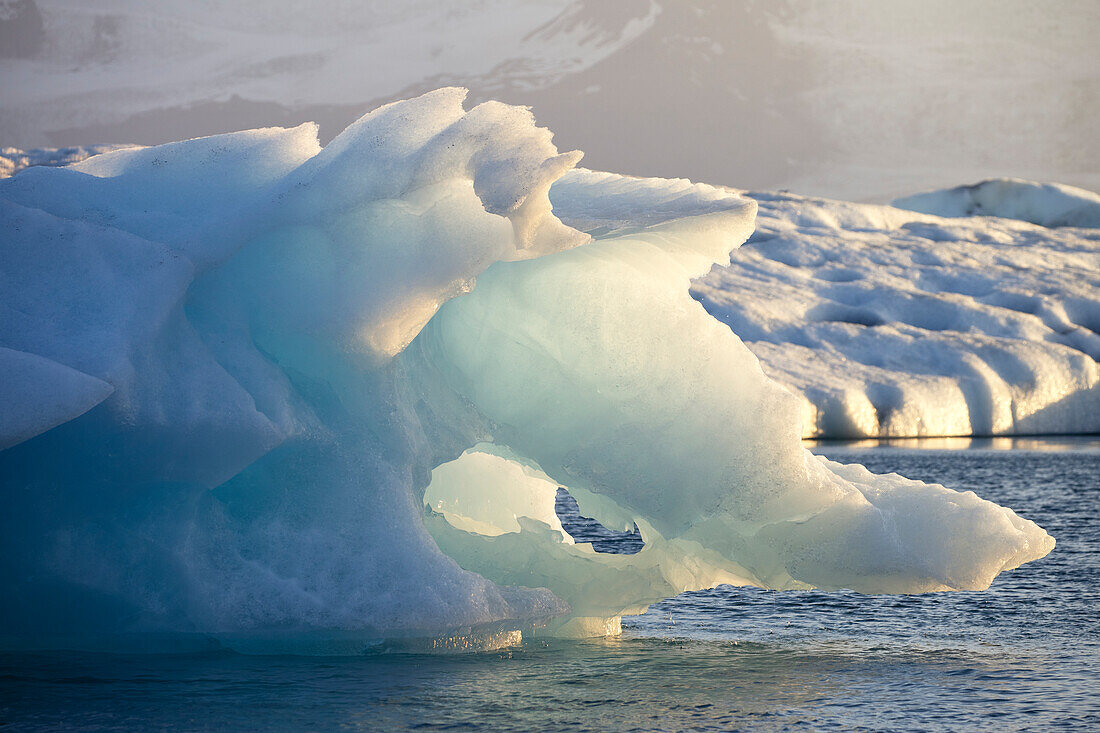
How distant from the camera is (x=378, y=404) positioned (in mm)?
5520

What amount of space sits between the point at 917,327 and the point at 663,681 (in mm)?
26880

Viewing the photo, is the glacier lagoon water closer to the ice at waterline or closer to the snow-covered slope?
the ice at waterline

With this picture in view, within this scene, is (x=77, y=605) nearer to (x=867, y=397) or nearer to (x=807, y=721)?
(x=807, y=721)

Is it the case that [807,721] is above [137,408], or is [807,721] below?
below

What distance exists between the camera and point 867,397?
2658 centimetres

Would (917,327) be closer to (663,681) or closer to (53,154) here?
(53,154)

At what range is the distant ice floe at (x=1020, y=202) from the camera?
1649 inches

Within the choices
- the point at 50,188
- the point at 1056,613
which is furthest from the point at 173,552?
the point at 1056,613

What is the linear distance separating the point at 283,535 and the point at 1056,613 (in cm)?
485

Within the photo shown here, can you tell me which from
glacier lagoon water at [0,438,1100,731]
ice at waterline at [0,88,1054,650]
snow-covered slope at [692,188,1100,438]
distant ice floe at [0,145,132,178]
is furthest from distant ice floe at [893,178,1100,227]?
ice at waterline at [0,88,1054,650]

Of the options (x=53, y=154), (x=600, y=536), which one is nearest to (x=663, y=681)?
(x=600, y=536)

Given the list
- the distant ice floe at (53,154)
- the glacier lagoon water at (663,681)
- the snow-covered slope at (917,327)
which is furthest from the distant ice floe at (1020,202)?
the glacier lagoon water at (663,681)

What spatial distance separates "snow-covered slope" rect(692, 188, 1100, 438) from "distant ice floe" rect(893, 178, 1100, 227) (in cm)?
559

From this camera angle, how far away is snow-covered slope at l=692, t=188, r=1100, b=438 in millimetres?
26938
